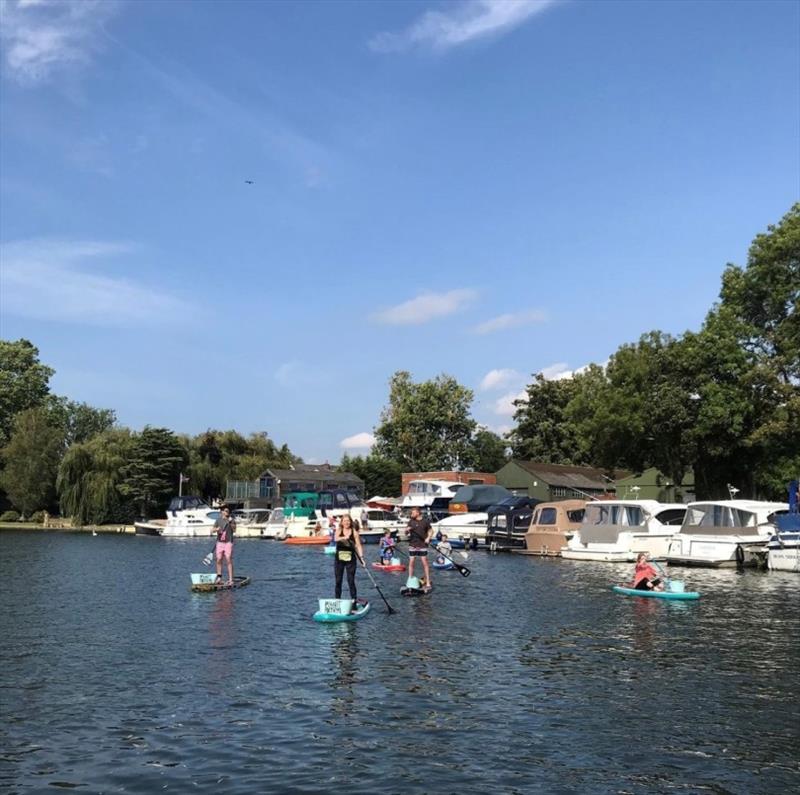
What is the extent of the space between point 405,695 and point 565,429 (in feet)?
302

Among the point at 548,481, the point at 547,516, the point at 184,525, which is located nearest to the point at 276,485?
the point at 184,525

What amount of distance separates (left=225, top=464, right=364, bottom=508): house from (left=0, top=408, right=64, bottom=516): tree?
18.3m

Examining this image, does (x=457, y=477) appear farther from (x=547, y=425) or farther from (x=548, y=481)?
(x=547, y=425)

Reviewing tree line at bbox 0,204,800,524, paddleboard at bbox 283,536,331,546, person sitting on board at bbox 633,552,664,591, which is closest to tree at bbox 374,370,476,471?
tree line at bbox 0,204,800,524

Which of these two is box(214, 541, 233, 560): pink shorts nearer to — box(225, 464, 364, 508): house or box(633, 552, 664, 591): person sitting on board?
box(633, 552, 664, 591): person sitting on board

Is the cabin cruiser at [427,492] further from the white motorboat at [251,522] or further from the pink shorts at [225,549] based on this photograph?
the pink shorts at [225,549]

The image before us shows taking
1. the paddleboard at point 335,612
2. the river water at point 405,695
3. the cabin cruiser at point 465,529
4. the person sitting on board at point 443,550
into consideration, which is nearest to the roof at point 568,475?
the cabin cruiser at point 465,529

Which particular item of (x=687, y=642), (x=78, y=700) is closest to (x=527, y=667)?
(x=687, y=642)

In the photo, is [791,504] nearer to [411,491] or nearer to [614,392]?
[614,392]

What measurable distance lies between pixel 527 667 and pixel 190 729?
642 centimetres

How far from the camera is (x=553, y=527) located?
44125mm

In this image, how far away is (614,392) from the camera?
5834cm

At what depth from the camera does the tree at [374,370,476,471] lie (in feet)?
363

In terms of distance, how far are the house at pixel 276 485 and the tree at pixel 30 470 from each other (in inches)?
719
